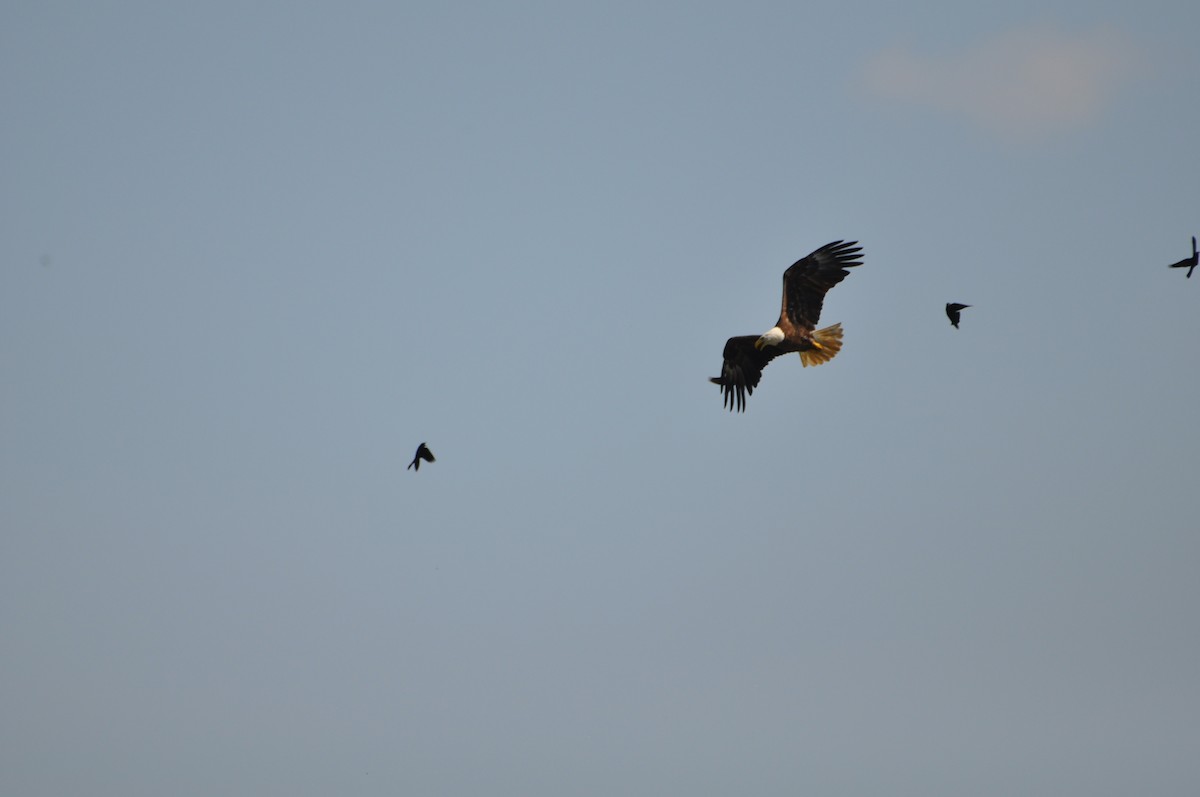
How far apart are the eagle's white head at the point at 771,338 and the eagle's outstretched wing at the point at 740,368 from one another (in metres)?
0.60

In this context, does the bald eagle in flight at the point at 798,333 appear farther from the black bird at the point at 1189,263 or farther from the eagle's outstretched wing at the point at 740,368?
the black bird at the point at 1189,263

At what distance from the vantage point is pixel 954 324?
715 inches

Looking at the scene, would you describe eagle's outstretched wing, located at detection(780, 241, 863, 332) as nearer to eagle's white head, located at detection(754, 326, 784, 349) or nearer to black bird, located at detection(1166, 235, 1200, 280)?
eagle's white head, located at detection(754, 326, 784, 349)

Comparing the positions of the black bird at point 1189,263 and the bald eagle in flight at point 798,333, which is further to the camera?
the bald eagle in flight at point 798,333

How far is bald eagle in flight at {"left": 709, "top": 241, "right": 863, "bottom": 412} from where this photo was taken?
21.3m

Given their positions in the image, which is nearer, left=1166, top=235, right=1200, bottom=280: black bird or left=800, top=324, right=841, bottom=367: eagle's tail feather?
left=1166, top=235, right=1200, bottom=280: black bird

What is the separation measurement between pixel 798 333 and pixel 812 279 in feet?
3.40

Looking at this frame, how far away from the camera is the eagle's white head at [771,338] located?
2166 centimetres

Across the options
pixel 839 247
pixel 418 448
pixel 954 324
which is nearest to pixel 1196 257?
pixel 954 324

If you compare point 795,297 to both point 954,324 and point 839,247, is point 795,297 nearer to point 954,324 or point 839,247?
point 839,247

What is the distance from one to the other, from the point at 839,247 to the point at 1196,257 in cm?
669

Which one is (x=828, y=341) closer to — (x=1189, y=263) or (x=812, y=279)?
(x=812, y=279)

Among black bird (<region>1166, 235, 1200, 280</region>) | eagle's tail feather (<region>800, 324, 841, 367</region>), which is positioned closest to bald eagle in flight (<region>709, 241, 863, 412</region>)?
eagle's tail feather (<region>800, 324, 841, 367</region>)

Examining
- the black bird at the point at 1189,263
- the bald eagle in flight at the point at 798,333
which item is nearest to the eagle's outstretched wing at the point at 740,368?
the bald eagle in flight at the point at 798,333
